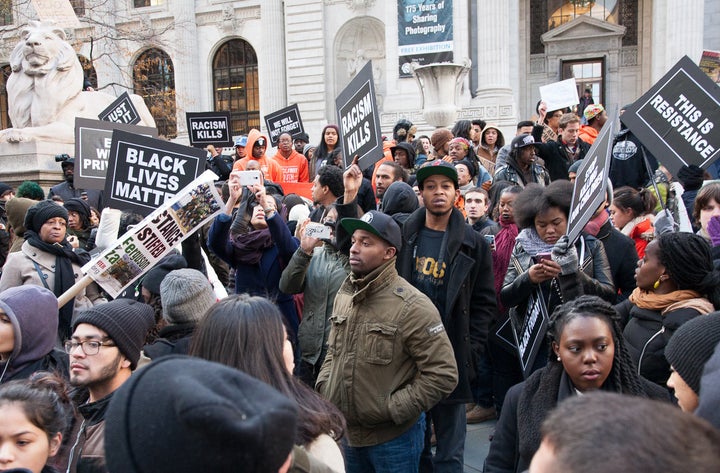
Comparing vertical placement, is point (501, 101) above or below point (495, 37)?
below

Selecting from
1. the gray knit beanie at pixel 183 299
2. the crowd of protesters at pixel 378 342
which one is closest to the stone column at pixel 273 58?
the crowd of protesters at pixel 378 342

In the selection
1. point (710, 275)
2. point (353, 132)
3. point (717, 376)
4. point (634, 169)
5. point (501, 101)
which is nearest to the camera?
point (717, 376)

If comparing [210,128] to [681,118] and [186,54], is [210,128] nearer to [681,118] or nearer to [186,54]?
[681,118]

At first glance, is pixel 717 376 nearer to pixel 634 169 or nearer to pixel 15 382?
pixel 15 382

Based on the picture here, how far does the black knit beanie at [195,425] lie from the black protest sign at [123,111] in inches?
325

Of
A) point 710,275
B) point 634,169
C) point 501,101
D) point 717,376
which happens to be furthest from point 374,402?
point 501,101

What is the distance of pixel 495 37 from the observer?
75.6ft

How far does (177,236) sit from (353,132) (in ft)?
5.96

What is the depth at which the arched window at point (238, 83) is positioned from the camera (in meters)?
32.8

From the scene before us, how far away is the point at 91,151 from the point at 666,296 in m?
5.28

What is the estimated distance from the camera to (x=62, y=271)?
527 cm

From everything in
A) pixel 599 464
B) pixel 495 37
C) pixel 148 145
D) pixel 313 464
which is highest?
pixel 495 37

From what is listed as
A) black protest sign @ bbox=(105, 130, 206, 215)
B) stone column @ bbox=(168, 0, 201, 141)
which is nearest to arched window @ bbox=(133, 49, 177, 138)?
stone column @ bbox=(168, 0, 201, 141)

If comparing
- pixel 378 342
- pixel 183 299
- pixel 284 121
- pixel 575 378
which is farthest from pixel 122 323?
pixel 284 121
